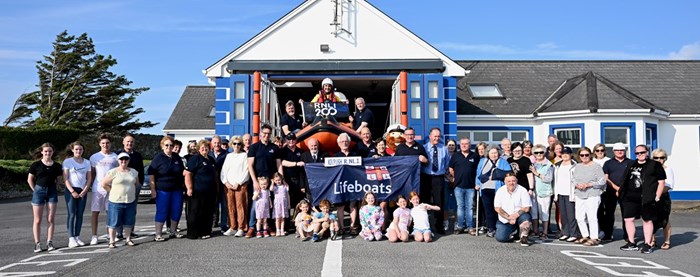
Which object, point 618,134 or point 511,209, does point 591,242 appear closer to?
point 511,209

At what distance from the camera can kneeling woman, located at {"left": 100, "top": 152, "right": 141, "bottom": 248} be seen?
8.30 metres

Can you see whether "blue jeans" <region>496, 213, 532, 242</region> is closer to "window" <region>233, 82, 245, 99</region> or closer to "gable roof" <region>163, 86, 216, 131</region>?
"window" <region>233, 82, 245, 99</region>

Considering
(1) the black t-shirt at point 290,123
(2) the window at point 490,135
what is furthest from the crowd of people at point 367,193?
(2) the window at point 490,135

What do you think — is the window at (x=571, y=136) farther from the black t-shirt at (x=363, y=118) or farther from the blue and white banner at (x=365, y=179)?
the blue and white banner at (x=365, y=179)

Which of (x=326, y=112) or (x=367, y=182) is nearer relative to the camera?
(x=367, y=182)

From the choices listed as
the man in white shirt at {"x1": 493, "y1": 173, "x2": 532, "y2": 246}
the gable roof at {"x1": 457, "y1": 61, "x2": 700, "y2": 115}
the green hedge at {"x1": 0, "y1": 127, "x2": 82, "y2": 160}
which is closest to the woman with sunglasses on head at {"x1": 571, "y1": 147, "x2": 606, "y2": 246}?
the man in white shirt at {"x1": 493, "y1": 173, "x2": 532, "y2": 246}

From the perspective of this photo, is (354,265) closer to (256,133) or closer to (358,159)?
(358,159)

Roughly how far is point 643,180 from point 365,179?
13.7ft

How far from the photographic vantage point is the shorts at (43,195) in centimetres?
822

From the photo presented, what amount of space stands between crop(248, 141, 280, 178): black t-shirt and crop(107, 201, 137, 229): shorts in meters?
1.89

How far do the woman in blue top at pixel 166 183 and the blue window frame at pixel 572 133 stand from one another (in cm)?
1250

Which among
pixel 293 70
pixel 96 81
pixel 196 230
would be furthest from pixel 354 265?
pixel 96 81

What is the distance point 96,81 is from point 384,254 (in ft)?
135

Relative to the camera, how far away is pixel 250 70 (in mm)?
12828
